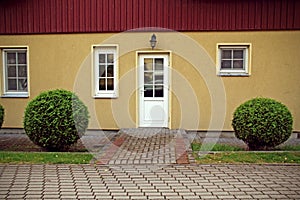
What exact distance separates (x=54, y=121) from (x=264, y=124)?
4.56 meters

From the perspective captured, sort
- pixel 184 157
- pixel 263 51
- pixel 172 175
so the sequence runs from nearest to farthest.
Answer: pixel 172 175, pixel 184 157, pixel 263 51

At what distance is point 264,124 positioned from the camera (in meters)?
7.13

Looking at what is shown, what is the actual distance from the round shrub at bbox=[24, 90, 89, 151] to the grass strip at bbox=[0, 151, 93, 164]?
316 mm

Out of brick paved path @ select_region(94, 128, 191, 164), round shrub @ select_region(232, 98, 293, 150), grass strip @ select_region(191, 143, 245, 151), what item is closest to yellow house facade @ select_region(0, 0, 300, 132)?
brick paved path @ select_region(94, 128, 191, 164)

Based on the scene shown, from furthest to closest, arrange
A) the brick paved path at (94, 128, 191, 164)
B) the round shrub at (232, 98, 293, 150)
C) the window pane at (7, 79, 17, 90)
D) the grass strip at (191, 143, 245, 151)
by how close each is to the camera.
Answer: the window pane at (7, 79, 17, 90) → the grass strip at (191, 143, 245, 151) → the round shrub at (232, 98, 293, 150) → the brick paved path at (94, 128, 191, 164)

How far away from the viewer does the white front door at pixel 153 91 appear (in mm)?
10250

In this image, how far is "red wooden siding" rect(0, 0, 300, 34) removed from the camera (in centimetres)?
970

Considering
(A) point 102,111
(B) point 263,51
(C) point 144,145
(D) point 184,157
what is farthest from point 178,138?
(B) point 263,51

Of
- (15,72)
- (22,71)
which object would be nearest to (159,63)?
(22,71)

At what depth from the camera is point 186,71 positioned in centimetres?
1002

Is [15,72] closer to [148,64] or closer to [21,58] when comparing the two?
[21,58]

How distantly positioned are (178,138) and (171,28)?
133 inches

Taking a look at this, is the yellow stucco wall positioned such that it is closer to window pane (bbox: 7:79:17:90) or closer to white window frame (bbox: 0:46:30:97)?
white window frame (bbox: 0:46:30:97)

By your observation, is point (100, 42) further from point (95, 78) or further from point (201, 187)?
point (201, 187)
